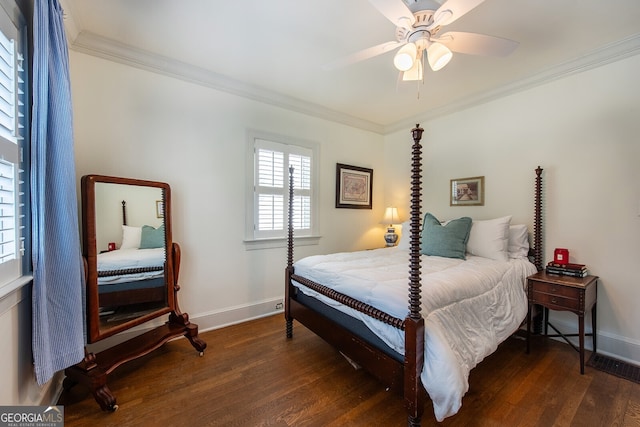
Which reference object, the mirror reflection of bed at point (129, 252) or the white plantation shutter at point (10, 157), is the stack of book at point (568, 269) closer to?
the mirror reflection of bed at point (129, 252)

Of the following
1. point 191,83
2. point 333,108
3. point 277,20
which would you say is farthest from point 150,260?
point 333,108

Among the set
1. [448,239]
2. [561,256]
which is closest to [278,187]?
[448,239]

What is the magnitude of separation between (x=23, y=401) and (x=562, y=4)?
3892 mm

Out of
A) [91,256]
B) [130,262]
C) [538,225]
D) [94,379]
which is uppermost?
[538,225]

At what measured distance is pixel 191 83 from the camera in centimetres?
256

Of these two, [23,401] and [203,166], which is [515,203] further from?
[23,401]

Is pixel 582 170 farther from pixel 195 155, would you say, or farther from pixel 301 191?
pixel 195 155

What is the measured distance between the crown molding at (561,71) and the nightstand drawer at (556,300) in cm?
203

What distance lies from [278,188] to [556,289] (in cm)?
275

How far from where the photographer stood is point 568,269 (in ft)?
7.27

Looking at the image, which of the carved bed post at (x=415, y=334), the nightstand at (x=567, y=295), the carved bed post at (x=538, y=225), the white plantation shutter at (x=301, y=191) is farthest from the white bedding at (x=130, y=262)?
the carved bed post at (x=538, y=225)

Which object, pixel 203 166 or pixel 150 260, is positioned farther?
pixel 203 166

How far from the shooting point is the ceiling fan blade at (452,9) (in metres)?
1.30

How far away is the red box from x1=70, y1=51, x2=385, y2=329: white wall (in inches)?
97.4
